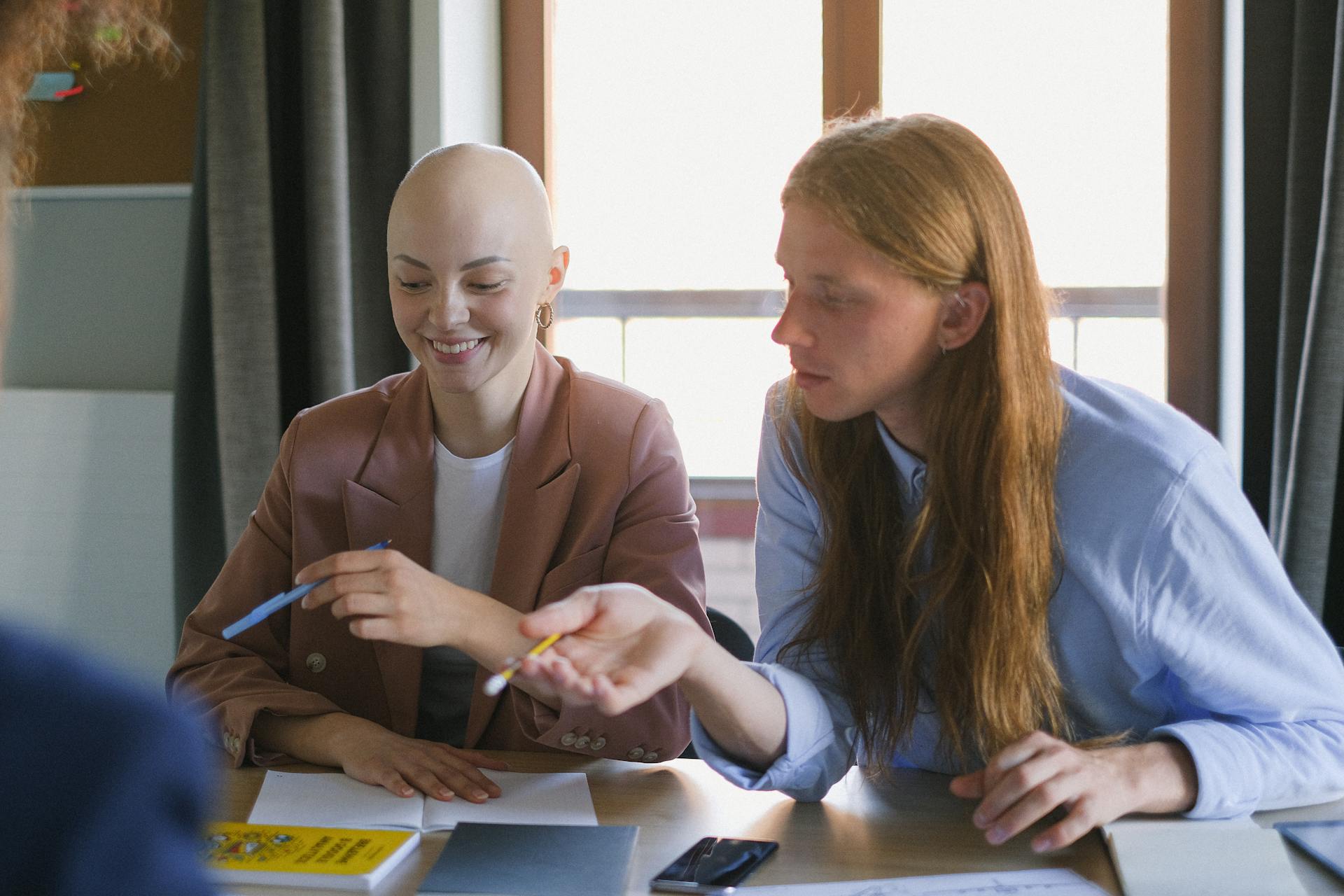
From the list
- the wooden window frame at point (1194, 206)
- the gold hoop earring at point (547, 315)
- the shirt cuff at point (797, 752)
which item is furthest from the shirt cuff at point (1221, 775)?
the wooden window frame at point (1194, 206)

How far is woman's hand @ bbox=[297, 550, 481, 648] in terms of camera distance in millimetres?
1161

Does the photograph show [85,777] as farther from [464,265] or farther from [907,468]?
[464,265]

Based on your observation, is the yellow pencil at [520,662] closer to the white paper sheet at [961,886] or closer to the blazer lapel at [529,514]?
the white paper sheet at [961,886]

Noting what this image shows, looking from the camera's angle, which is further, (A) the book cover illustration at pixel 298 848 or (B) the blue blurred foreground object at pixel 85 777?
(A) the book cover illustration at pixel 298 848

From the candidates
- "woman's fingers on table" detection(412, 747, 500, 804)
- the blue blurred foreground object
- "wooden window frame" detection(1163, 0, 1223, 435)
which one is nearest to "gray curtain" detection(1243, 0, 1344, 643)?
"wooden window frame" detection(1163, 0, 1223, 435)

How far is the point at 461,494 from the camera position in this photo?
64.2 inches

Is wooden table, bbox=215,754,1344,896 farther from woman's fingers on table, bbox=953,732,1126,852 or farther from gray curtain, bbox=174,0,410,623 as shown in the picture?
gray curtain, bbox=174,0,410,623

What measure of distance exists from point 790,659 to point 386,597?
0.46 m

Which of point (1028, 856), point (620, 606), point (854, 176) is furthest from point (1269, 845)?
point (854, 176)

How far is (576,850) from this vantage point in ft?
3.51

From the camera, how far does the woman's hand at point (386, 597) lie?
1.16 m

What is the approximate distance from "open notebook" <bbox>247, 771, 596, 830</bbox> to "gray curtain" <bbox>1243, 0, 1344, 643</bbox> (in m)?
1.47

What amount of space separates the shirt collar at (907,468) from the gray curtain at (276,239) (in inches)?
54.7

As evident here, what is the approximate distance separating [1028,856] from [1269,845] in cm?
20
